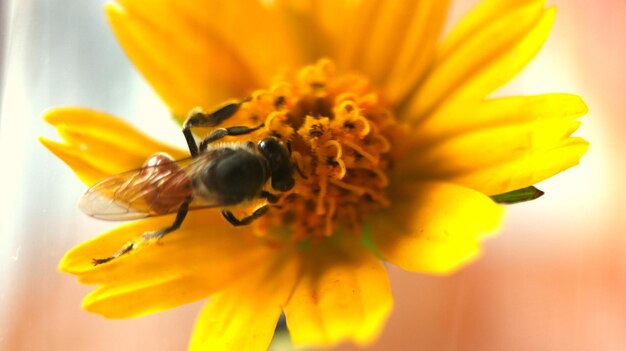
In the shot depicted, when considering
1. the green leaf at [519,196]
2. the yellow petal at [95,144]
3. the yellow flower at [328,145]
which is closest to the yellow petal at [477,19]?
the yellow flower at [328,145]

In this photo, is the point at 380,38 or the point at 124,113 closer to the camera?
the point at 380,38

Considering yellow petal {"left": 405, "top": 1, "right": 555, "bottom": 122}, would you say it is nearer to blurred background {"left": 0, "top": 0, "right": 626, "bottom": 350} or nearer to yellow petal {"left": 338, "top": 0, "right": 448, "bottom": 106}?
yellow petal {"left": 338, "top": 0, "right": 448, "bottom": 106}

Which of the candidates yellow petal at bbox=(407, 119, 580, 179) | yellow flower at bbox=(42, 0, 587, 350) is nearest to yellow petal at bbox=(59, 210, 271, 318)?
yellow flower at bbox=(42, 0, 587, 350)

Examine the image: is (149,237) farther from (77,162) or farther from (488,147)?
(488,147)

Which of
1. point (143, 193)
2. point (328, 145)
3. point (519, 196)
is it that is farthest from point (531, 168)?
point (143, 193)

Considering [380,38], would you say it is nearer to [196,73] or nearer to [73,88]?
[196,73]

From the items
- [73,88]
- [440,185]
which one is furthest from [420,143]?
[73,88]

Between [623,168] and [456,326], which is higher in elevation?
[623,168]

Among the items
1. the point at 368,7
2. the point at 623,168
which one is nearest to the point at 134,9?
the point at 368,7
